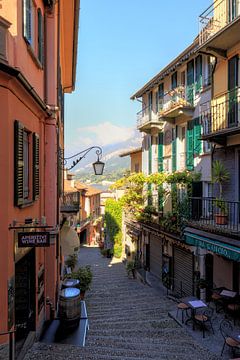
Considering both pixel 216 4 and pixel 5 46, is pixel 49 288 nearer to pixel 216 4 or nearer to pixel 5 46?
pixel 5 46

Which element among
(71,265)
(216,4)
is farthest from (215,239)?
(71,265)

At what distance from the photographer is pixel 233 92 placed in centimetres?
1302

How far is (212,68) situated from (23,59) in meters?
10.3

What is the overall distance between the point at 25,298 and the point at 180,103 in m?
13.2

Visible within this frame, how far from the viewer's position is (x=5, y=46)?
5.98m

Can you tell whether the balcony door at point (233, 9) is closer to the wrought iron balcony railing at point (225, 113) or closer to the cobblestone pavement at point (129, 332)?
the wrought iron balcony railing at point (225, 113)

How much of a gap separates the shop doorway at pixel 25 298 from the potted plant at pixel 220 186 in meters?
7.09

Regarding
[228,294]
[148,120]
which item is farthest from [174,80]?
[228,294]

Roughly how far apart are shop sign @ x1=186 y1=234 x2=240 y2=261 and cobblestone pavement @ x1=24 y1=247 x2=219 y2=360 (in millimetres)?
2953

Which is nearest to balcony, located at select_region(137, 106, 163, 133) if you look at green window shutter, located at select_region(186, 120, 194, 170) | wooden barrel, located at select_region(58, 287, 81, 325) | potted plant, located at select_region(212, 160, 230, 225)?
green window shutter, located at select_region(186, 120, 194, 170)

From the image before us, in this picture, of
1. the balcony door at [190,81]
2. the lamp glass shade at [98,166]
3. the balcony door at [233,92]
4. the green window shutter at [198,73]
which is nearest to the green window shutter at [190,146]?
the balcony door at [190,81]

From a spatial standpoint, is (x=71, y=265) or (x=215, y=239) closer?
(x=215, y=239)

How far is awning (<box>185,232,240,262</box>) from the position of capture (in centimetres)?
1054

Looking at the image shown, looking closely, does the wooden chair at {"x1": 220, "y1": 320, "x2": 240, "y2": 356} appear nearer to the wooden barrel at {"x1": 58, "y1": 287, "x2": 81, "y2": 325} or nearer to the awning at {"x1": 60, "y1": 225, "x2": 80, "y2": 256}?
the wooden barrel at {"x1": 58, "y1": 287, "x2": 81, "y2": 325}
